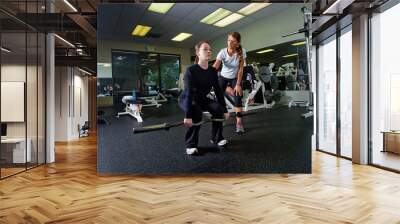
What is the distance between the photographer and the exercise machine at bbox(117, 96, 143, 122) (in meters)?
4.79

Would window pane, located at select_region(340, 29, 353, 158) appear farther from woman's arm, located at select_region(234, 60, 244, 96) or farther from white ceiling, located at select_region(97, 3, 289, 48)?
woman's arm, located at select_region(234, 60, 244, 96)

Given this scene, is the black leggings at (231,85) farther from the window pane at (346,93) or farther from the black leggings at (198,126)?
the window pane at (346,93)

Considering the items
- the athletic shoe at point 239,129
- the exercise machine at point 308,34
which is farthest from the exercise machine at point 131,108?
the exercise machine at point 308,34

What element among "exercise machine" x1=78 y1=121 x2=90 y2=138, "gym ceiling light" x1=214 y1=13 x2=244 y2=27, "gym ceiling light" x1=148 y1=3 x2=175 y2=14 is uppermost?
"gym ceiling light" x1=148 y1=3 x2=175 y2=14

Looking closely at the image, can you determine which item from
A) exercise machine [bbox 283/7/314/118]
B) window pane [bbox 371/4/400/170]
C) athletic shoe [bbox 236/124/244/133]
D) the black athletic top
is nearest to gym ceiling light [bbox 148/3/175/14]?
the black athletic top

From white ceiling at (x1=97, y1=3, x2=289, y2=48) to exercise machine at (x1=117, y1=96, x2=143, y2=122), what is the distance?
0.89m

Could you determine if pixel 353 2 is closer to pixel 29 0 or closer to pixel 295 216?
pixel 295 216

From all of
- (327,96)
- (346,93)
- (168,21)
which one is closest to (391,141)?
(346,93)

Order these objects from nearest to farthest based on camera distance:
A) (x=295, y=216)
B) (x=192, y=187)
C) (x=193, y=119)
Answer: (x=295, y=216) < (x=192, y=187) < (x=193, y=119)

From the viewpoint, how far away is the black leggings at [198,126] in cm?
479

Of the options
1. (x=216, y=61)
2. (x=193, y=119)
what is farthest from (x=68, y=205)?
(x=216, y=61)

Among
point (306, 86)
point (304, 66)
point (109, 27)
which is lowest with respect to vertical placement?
point (306, 86)

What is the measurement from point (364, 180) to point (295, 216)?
2.19 meters

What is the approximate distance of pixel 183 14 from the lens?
481 centimetres
